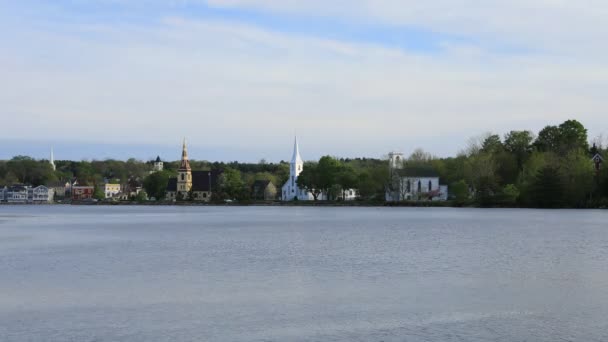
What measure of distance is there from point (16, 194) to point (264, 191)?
68.8 metres

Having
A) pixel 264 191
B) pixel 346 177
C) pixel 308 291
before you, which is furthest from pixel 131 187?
pixel 308 291

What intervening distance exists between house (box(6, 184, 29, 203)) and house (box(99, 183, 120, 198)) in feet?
57.5

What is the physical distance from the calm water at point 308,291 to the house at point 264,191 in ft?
332

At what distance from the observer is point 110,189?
180375 millimetres

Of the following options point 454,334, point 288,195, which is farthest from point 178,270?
point 288,195

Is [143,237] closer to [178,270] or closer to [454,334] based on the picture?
[178,270]

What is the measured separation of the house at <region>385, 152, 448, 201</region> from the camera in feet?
346

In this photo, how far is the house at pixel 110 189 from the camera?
176 metres

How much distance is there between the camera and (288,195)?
442 ft

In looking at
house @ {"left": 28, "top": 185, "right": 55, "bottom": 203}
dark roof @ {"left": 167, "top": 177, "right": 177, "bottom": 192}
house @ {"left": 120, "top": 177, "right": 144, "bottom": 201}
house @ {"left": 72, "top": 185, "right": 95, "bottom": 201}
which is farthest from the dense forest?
house @ {"left": 28, "top": 185, "right": 55, "bottom": 203}

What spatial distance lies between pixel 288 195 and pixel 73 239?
93.9m

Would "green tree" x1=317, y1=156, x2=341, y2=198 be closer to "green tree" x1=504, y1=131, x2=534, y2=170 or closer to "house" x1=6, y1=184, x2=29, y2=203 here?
"green tree" x1=504, y1=131, x2=534, y2=170

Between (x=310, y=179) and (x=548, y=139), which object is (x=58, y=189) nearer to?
(x=310, y=179)

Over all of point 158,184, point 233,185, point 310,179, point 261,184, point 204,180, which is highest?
point 204,180
